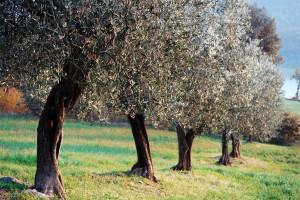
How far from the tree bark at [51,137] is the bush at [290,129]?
193ft

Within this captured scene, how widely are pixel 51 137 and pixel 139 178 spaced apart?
22.2ft

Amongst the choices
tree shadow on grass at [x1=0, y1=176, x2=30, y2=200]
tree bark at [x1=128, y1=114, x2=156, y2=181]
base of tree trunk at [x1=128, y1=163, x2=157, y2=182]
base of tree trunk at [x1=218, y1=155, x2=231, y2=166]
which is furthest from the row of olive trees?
base of tree trunk at [x1=218, y1=155, x2=231, y2=166]

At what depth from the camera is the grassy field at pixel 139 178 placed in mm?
17469

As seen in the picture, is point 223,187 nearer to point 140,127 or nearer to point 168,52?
point 140,127

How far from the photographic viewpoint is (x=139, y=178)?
20078 millimetres

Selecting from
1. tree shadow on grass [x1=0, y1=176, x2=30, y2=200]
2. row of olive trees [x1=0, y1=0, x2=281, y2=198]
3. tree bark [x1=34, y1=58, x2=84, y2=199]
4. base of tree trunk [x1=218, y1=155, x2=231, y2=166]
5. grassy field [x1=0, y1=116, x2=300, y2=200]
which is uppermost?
row of olive trees [x1=0, y1=0, x2=281, y2=198]

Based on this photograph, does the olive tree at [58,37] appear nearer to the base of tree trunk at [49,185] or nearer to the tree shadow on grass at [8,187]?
the base of tree trunk at [49,185]

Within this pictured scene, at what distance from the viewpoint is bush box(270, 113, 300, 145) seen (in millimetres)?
68500

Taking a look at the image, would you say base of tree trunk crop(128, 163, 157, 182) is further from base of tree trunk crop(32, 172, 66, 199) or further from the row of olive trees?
base of tree trunk crop(32, 172, 66, 199)

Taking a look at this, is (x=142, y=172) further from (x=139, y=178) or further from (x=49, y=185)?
(x=49, y=185)

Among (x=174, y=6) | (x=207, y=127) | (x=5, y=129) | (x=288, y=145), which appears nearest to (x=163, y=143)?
(x=5, y=129)

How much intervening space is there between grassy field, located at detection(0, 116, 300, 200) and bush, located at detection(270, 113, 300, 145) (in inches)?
444

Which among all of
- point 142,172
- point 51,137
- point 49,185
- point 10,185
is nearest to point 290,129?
point 142,172

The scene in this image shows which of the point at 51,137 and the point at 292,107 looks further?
the point at 292,107
